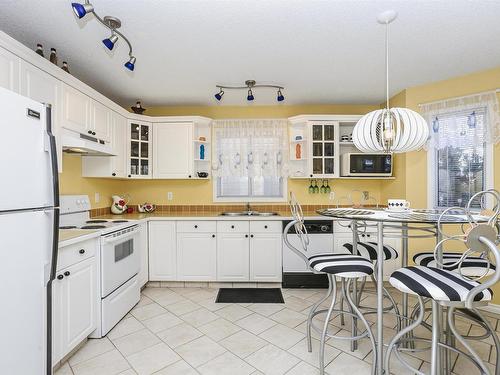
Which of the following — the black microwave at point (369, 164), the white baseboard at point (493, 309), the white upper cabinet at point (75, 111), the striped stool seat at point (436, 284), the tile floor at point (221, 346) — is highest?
the white upper cabinet at point (75, 111)

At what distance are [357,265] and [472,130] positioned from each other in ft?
7.41

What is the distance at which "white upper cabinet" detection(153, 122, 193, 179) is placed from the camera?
3.53 m

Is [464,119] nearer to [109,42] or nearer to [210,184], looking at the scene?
[210,184]

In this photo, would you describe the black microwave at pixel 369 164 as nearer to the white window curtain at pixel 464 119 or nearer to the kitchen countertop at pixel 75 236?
the white window curtain at pixel 464 119

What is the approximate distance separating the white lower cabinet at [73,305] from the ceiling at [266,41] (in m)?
1.79

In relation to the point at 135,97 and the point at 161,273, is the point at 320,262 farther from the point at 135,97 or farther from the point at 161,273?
the point at 135,97

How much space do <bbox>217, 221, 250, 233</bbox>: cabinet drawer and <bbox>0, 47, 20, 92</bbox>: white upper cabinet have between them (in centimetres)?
221

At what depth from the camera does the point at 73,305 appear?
1.91 m

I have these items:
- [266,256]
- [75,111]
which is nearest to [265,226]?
[266,256]

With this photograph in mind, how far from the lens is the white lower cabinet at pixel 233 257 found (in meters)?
3.23

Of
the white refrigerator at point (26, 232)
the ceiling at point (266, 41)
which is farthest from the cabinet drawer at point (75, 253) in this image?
the ceiling at point (266, 41)

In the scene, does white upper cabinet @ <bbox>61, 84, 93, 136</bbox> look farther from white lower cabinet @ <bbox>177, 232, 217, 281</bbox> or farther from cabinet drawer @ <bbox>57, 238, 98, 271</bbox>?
white lower cabinet @ <bbox>177, 232, 217, 281</bbox>

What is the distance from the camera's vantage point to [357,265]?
5.55 ft

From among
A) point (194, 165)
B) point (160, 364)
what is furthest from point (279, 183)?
point (160, 364)
